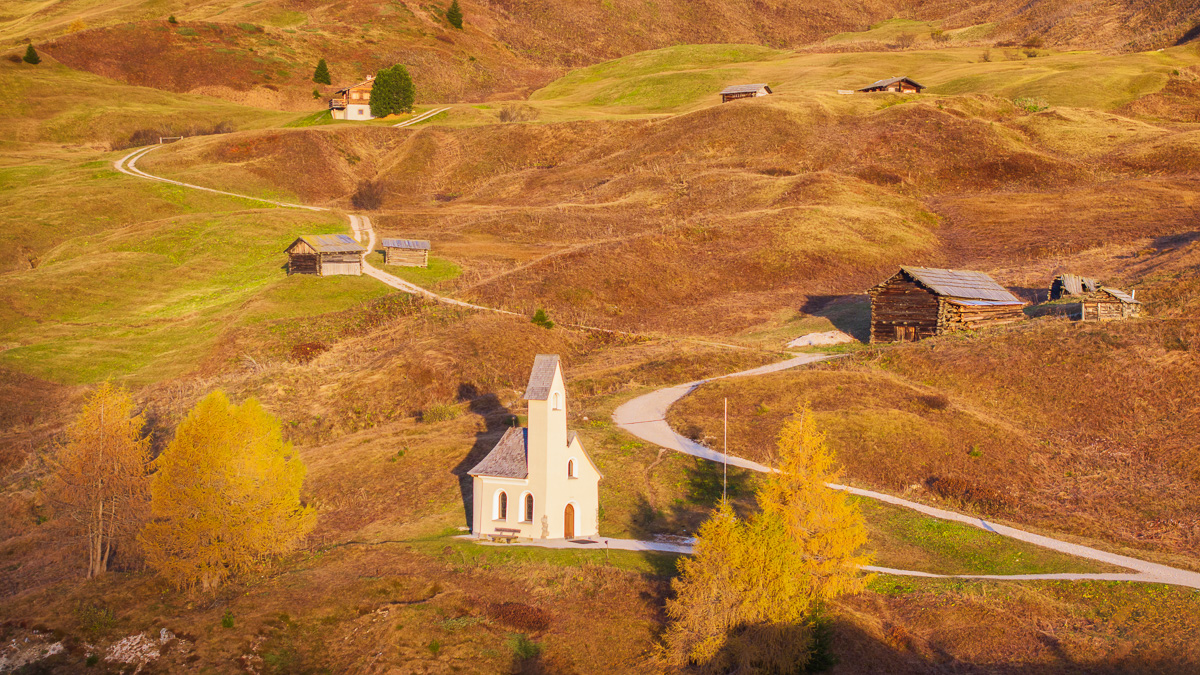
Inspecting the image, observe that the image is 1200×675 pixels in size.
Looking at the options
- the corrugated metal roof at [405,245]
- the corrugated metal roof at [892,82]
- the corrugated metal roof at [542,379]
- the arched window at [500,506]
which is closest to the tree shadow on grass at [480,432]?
the arched window at [500,506]

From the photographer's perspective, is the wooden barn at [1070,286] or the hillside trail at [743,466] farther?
the wooden barn at [1070,286]

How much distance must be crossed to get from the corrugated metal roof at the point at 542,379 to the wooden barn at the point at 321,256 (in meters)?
44.6

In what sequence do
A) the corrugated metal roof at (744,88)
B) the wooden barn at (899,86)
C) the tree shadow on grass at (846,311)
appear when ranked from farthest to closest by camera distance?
the corrugated metal roof at (744,88) < the wooden barn at (899,86) < the tree shadow on grass at (846,311)

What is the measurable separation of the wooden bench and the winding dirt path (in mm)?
11500

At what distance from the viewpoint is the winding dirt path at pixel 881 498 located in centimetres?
3148

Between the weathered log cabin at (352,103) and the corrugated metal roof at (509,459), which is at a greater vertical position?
the weathered log cabin at (352,103)

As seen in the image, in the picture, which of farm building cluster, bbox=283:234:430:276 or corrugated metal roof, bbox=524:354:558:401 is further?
farm building cluster, bbox=283:234:430:276

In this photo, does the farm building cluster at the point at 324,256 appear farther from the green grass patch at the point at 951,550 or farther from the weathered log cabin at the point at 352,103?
the weathered log cabin at the point at 352,103

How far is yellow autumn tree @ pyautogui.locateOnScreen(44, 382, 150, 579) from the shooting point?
33562mm

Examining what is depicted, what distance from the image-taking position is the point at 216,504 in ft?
105

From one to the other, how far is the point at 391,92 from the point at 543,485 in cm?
11796

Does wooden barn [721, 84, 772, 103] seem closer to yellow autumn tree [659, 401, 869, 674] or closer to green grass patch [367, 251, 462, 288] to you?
green grass patch [367, 251, 462, 288]

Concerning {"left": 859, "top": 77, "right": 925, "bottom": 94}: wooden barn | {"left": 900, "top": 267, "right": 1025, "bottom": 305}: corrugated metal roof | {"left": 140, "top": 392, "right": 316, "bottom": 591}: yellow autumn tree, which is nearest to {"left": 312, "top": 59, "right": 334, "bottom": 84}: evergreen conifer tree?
{"left": 859, "top": 77, "right": 925, "bottom": 94}: wooden barn

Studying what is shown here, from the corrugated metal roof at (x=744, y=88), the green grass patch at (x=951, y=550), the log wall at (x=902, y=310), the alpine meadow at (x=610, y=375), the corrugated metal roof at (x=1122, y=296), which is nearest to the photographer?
→ the alpine meadow at (x=610, y=375)
